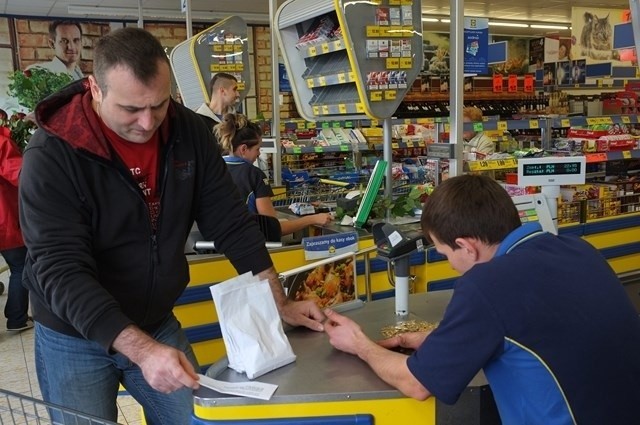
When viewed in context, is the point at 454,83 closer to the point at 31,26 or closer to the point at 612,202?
the point at 612,202

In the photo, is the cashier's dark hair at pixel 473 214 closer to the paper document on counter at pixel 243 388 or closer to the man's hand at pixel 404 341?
the man's hand at pixel 404 341

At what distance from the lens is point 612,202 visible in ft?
14.7

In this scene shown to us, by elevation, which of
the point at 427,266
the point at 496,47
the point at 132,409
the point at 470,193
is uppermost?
the point at 496,47

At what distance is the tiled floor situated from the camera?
A: 377 centimetres

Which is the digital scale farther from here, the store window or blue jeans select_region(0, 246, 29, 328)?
the store window

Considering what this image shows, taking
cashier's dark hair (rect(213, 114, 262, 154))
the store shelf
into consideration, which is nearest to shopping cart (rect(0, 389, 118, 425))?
cashier's dark hair (rect(213, 114, 262, 154))

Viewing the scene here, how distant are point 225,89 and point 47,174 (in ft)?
12.1

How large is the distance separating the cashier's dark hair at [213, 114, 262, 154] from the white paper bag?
96.0 inches

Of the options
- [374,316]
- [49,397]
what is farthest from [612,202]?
[49,397]

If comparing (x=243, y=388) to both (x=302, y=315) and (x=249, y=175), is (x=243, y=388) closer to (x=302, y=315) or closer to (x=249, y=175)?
(x=302, y=315)

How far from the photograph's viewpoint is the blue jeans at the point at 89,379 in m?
1.88

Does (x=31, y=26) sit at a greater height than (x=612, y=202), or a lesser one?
greater

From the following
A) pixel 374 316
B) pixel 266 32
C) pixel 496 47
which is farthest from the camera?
pixel 266 32

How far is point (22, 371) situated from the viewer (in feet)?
14.8
